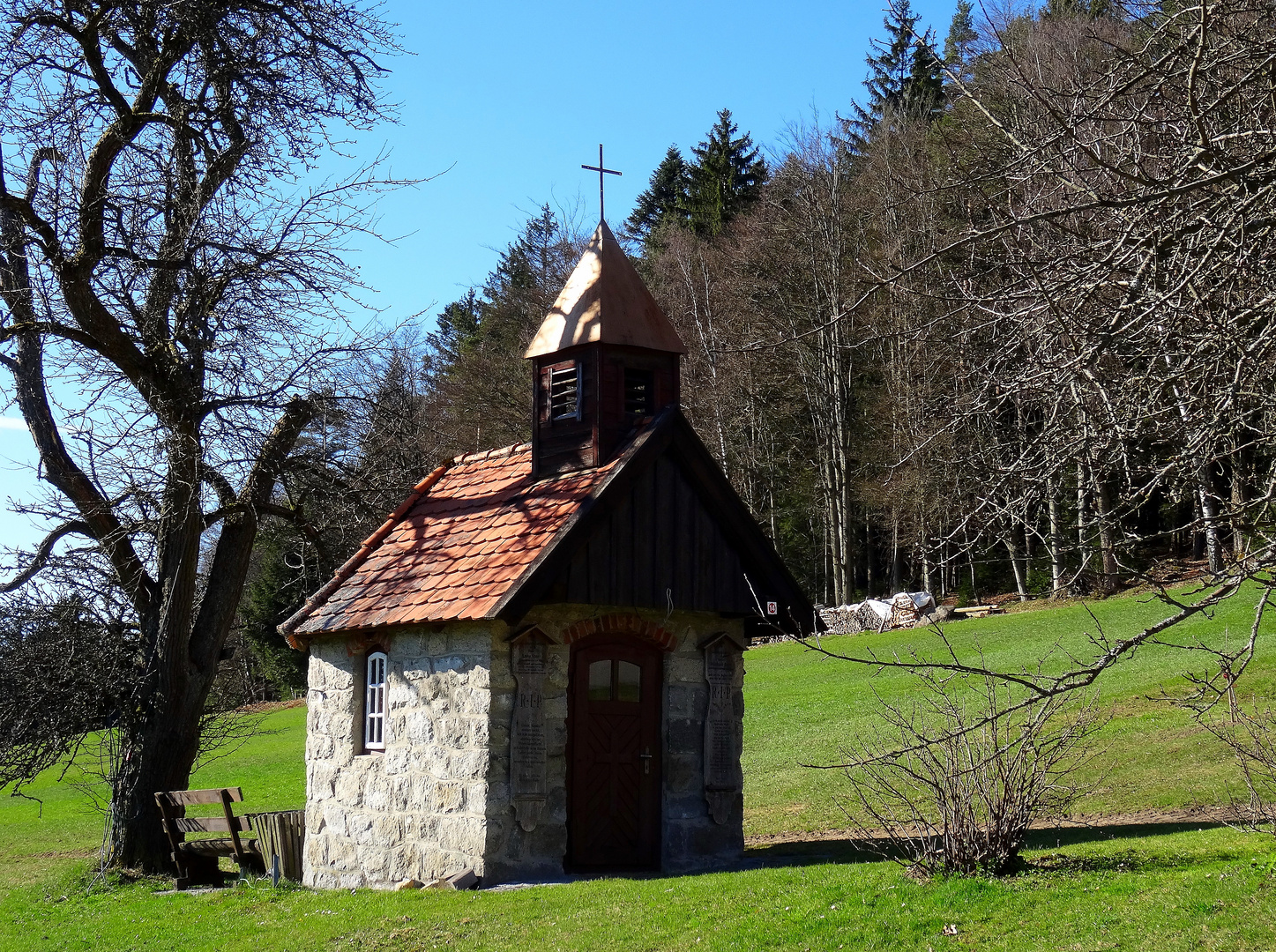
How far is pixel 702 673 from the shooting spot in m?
13.3

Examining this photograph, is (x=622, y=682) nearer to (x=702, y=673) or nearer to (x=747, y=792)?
(x=702, y=673)

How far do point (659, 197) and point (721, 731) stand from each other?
137 ft

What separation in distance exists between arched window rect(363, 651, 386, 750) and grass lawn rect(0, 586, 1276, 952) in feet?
5.39

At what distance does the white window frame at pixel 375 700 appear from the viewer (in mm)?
13133

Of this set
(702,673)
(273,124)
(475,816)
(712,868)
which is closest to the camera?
(475,816)

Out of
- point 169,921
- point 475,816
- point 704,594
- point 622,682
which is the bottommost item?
point 169,921

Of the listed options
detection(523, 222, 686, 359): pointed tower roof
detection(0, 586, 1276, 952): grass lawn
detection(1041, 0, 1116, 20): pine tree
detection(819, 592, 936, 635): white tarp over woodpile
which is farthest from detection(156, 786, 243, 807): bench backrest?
detection(819, 592, 936, 635): white tarp over woodpile

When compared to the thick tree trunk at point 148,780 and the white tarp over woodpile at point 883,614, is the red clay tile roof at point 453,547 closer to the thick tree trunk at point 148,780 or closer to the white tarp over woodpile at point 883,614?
the thick tree trunk at point 148,780

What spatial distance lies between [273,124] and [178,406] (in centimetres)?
380

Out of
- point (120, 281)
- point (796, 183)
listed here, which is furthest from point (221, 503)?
point (796, 183)

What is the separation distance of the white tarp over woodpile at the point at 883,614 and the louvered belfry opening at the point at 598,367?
18.1m

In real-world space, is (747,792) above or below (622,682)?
below

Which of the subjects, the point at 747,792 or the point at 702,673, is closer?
the point at 702,673

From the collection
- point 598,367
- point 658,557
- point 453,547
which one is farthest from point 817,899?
point 598,367
